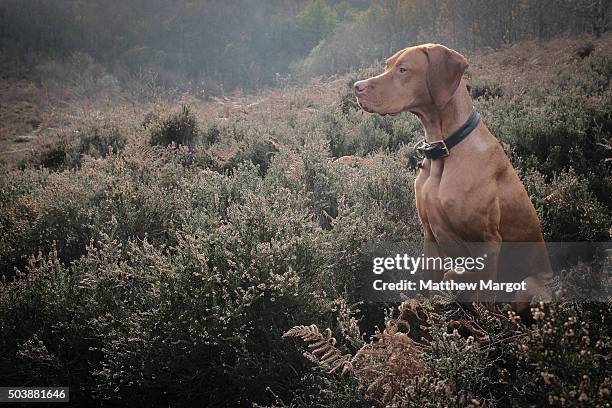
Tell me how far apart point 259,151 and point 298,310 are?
4.39 metres

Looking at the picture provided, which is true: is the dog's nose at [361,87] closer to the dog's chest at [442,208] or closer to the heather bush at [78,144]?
the dog's chest at [442,208]

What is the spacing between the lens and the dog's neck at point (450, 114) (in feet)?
7.62

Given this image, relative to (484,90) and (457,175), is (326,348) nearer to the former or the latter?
(457,175)

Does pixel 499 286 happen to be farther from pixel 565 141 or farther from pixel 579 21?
pixel 579 21

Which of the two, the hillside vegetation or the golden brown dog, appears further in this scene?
the golden brown dog

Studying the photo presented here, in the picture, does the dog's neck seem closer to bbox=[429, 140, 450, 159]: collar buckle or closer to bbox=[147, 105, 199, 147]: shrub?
bbox=[429, 140, 450, 159]: collar buckle

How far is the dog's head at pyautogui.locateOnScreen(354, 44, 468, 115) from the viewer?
2287 millimetres

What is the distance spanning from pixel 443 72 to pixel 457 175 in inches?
21.5

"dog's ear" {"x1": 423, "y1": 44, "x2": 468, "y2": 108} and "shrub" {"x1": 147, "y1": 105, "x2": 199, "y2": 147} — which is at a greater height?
"shrub" {"x1": 147, "y1": 105, "x2": 199, "y2": 147}

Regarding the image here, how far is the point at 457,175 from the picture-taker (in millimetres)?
2230

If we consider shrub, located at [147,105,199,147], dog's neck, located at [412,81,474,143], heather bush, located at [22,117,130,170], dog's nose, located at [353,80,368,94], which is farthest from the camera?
heather bush, located at [22,117,130,170]

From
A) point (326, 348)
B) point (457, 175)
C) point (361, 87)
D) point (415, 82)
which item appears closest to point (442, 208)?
point (457, 175)

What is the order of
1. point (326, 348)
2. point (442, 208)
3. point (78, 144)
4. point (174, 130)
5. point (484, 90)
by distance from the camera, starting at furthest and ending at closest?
point (484, 90), point (78, 144), point (174, 130), point (442, 208), point (326, 348)

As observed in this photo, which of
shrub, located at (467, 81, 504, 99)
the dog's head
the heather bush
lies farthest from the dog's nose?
shrub, located at (467, 81, 504, 99)
